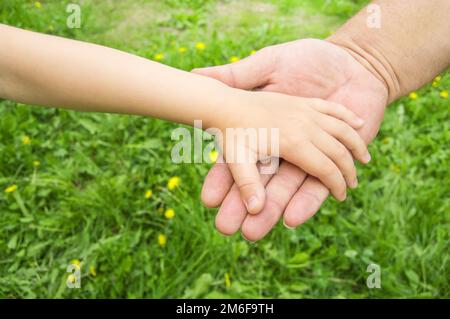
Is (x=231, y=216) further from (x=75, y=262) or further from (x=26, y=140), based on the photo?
(x=26, y=140)

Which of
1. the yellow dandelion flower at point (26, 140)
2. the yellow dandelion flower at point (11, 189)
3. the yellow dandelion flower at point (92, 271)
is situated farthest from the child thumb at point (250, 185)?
the yellow dandelion flower at point (26, 140)

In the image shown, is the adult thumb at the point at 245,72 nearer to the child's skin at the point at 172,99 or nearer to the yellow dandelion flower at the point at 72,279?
the child's skin at the point at 172,99

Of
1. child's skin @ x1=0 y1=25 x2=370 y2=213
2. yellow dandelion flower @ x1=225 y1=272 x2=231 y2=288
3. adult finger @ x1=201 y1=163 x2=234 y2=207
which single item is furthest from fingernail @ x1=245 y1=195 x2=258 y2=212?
yellow dandelion flower @ x1=225 y1=272 x2=231 y2=288

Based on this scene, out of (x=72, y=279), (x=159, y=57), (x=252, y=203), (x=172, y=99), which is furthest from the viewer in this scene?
(x=159, y=57)

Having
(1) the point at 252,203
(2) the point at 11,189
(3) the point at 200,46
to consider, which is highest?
(3) the point at 200,46

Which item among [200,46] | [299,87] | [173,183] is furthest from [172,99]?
[200,46]

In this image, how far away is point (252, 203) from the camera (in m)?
1.39

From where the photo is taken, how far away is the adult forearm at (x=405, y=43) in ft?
5.98

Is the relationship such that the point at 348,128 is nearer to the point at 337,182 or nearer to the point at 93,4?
the point at 337,182

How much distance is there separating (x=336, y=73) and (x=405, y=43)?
360mm

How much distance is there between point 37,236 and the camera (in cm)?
200

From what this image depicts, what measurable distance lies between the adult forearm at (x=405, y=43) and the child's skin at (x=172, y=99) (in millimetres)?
455

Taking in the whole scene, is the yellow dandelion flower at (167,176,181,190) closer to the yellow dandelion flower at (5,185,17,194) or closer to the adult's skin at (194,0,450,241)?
the adult's skin at (194,0,450,241)

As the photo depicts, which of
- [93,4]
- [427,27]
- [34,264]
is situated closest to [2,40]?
[34,264]
